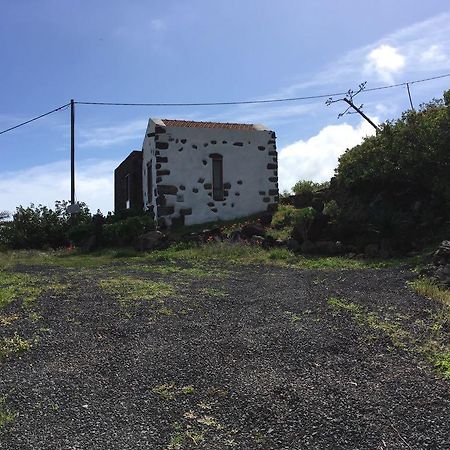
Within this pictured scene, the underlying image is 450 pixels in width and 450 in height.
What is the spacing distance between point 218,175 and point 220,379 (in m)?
15.4

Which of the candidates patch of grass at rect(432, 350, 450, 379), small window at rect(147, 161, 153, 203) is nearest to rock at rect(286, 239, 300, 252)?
small window at rect(147, 161, 153, 203)

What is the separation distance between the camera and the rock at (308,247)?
13.4m

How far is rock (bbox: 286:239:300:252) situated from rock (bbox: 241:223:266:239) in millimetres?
1519

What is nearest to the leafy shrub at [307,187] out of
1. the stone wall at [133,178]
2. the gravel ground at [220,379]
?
the stone wall at [133,178]

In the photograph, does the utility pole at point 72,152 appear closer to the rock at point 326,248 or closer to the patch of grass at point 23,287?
the patch of grass at point 23,287

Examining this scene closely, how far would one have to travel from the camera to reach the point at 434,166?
41.5ft

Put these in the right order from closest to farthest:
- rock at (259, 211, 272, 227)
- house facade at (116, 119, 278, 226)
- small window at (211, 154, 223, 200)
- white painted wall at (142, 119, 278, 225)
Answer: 1. rock at (259, 211, 272, 227)
2. house facade at (116, 119, 278, 226)
3. white painted wall at (142, 119, 278, 225)
4. small window at (211, 154, 223, 200)

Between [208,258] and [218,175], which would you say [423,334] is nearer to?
[208,258]

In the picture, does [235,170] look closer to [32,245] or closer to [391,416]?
[32,245]

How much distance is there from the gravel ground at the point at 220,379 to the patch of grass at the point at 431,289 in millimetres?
248

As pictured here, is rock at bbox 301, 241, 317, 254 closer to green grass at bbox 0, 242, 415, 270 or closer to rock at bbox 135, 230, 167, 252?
green grass at bbox 0, 242, 415, 270

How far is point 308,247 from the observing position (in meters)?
13.5

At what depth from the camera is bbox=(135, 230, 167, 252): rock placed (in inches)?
632

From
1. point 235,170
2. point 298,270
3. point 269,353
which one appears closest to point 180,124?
point 235,170
